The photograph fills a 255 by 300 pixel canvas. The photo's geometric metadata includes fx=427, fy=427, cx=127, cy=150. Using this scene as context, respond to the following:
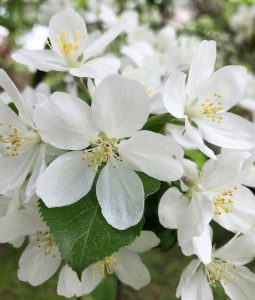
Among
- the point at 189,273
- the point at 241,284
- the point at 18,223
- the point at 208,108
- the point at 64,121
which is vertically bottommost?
the point at 241,284

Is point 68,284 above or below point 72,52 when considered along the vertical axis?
below

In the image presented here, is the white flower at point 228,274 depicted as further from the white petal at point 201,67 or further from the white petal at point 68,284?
the white petal at point 201,67

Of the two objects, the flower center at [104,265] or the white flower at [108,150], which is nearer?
the white flower at [108,150]

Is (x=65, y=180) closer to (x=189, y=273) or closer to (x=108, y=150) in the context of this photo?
(x=108, y=150)

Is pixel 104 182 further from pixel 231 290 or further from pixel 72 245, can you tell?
pixel 231 290

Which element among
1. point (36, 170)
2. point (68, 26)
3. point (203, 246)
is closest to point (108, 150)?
point (36, 170)

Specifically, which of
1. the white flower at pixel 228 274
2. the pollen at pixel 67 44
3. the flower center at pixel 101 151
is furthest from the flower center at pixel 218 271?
the pollen at pixel 67 44
